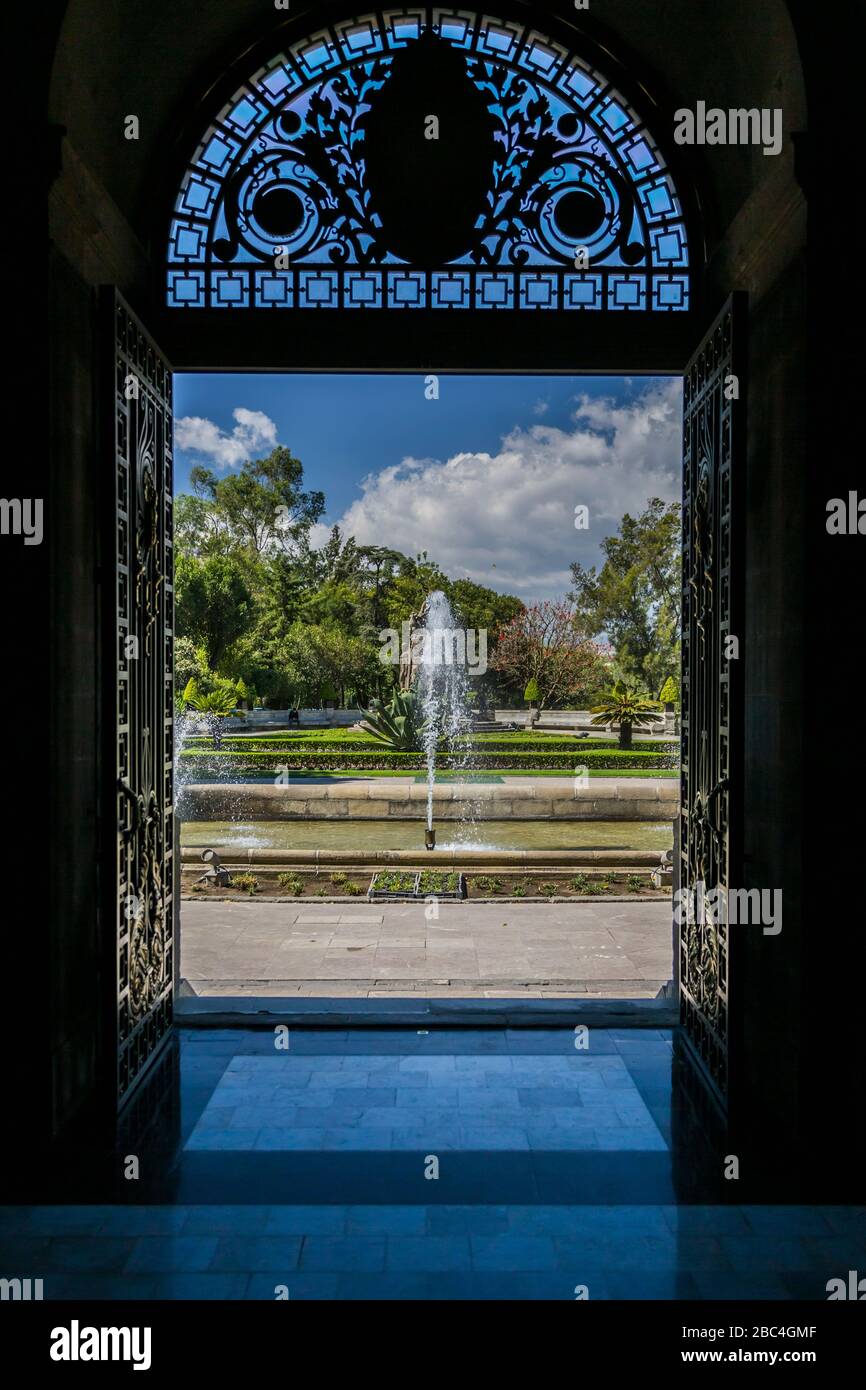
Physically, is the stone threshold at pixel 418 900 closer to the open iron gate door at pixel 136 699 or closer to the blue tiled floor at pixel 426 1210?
the open iron gate door at pixel 136 699

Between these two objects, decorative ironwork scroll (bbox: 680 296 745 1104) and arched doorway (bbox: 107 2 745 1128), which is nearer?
decorative ironwork scroll (bbox: 680 296 745 1104)

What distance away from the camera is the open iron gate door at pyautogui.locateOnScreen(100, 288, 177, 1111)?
3.50m

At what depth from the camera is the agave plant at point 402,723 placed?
56.2 feet

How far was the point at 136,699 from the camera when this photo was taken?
3986 millimetres

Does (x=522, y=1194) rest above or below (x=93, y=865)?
below

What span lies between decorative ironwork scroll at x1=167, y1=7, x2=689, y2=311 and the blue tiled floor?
329cm

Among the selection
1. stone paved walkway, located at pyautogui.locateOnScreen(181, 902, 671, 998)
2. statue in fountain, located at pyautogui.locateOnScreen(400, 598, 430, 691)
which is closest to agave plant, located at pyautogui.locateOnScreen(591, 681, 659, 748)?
statue in fountain, located at pyautogui.locateOnScreen(400, 598, 430, 691)

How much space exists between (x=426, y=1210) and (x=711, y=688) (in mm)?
2236

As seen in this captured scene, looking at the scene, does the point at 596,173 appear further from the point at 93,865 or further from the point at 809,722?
the point at 93,865

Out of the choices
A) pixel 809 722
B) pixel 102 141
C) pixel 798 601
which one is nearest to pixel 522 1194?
pixel 809 722

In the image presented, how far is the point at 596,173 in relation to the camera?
440cm

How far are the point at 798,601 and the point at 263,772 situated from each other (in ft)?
52.6

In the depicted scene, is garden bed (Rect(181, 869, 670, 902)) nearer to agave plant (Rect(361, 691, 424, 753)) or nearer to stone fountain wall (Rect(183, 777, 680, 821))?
stone fountain wall (Rect(183, 777, 680, 821))

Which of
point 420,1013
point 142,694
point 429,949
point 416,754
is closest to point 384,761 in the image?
point 416,754
